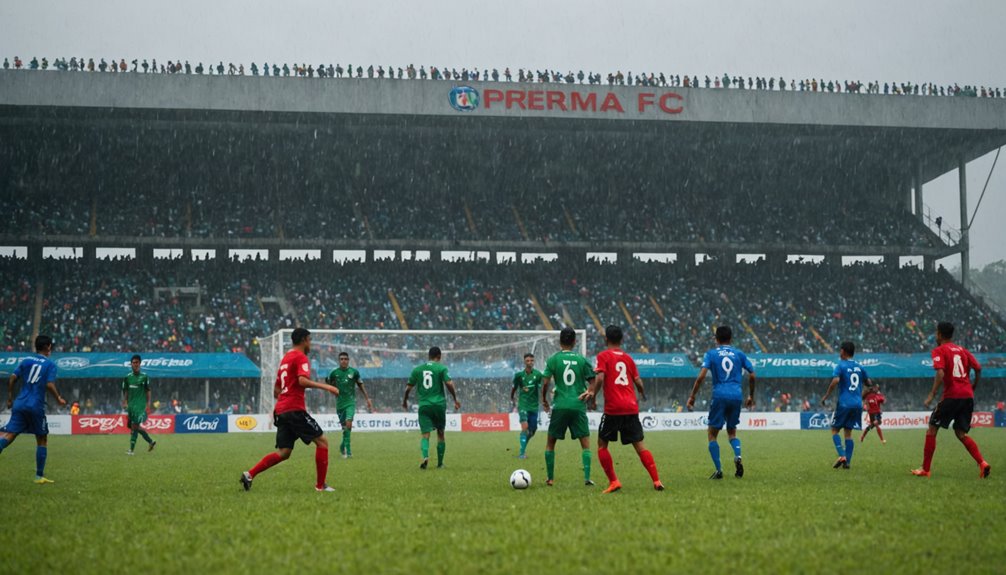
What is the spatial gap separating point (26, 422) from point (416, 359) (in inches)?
941

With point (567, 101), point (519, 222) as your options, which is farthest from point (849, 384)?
point (519, 222)

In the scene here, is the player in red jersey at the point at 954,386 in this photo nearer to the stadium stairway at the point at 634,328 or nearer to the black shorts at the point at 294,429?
the black shorts at the point at 294,429

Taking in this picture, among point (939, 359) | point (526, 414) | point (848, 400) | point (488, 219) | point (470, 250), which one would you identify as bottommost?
point (526, 414)

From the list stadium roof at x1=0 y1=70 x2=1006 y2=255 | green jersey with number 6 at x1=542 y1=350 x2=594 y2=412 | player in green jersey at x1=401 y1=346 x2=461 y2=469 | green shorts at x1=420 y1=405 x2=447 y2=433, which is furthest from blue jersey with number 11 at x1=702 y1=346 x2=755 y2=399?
stadium roof at x1=0 y1=70 x2=1006 y2=255

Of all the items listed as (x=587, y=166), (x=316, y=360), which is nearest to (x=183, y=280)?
(x=316, y=360)

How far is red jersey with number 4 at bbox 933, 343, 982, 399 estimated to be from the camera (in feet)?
45.0

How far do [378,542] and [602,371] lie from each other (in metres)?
4.96

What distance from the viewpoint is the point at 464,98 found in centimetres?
4862

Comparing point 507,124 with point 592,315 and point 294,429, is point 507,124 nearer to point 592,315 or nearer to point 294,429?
point 592,315

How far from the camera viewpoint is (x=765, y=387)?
1874 inches

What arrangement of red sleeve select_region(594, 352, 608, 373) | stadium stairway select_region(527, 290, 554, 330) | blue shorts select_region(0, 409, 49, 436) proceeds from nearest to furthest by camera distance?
red sleeve select_region(594, 352, 608, 373)
blue shorts select_region(0, 409, 49, 436)
stadium stairway select_region(527, 290, 554, 330)

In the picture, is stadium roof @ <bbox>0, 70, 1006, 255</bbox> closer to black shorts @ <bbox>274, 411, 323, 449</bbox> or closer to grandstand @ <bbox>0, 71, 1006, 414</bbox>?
grandstand @ <bbox>0, 71, 1006, 414</bbox>

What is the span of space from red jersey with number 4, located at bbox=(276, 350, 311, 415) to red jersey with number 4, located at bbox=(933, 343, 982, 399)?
8590 millimetres

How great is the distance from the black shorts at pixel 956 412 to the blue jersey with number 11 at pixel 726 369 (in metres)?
2.68
